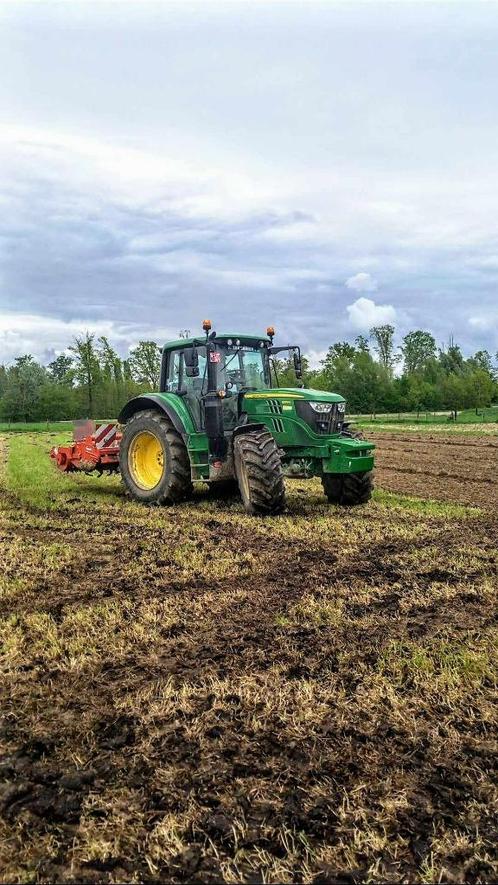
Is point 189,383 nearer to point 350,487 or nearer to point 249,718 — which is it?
point 350,487

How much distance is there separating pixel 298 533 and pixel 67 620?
3896 millimetres

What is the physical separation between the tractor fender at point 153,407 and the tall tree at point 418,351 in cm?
7774

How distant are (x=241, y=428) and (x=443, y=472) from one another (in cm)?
798

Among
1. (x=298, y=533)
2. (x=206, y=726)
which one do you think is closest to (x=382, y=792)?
(x=206, y=726)

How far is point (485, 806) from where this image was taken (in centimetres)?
282

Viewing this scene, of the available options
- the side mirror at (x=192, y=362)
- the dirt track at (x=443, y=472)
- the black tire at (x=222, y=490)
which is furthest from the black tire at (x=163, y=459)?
the dirt track at (x=443, y=472)

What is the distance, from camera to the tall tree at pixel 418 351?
303 ft

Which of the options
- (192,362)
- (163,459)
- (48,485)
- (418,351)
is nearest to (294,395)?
(192,362)

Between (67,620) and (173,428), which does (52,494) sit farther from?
(67,620)

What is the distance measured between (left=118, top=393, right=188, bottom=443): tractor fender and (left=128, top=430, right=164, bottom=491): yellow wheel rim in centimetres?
49

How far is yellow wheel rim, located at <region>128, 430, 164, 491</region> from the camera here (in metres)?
11.3

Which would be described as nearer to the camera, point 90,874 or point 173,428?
point 90,874

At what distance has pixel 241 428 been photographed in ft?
32.5

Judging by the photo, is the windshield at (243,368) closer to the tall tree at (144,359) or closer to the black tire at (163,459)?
the black tire at (163,459)
